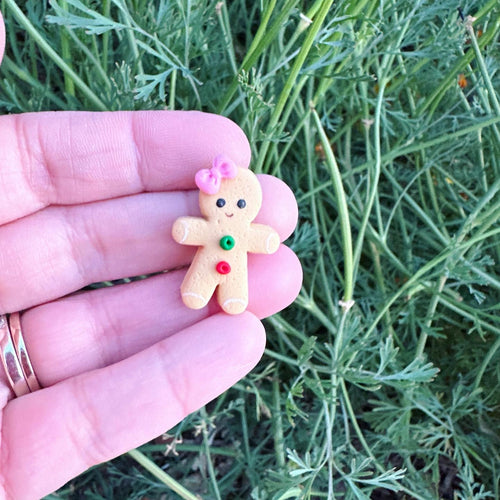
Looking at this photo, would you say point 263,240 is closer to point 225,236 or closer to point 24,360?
point 225,236

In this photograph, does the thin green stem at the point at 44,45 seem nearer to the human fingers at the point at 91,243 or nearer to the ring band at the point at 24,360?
the human fingers at the point at 91,243

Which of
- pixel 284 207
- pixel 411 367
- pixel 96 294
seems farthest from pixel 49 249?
pixel 411 367

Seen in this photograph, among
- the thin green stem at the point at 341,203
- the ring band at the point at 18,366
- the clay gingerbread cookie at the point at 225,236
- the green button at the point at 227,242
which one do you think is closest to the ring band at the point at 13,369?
the ring band at the point at 18,366

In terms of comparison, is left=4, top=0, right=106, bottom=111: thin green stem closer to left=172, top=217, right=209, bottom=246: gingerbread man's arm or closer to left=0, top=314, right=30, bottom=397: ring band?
left=172, top=217, right=209, bottom=246: gingerbread man's arm

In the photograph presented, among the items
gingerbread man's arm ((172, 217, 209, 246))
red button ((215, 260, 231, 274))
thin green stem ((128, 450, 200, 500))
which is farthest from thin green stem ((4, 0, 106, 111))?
thin green stem ((128, 450, 200, 500))

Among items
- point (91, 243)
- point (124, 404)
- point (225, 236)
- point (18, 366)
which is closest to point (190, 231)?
point (225, 236)
